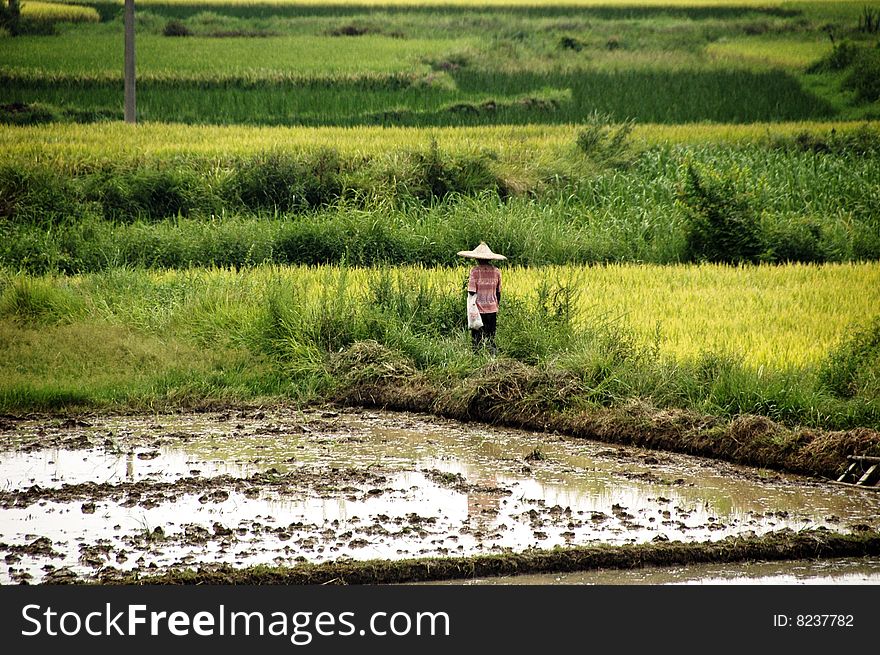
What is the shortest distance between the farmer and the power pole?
11.6 meters

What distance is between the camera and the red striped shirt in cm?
931

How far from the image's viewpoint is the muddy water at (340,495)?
5.90m

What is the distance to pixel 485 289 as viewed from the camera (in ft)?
30.8

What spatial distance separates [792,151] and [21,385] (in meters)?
13.7

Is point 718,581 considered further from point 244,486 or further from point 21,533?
point 21,533

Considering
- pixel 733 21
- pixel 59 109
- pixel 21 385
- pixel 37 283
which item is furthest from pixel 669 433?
pixel 733 21

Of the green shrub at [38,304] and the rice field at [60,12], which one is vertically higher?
the rice field at [60,12]

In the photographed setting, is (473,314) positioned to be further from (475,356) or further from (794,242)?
(794,242)

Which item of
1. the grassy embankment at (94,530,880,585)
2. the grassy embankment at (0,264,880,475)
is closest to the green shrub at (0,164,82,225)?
the grassy embankment at (0,264,880,475)

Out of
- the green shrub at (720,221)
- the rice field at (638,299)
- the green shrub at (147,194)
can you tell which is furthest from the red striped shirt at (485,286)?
the green shrub at (147,194)

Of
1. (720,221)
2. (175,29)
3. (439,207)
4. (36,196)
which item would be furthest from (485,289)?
(175,29)

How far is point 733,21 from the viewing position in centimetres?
2577

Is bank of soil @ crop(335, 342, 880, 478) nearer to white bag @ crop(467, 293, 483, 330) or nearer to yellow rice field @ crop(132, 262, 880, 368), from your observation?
white bag @ crop(467, 293, 483, 330)

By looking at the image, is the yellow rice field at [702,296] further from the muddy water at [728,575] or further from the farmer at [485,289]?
the muddy water at [728,575]
